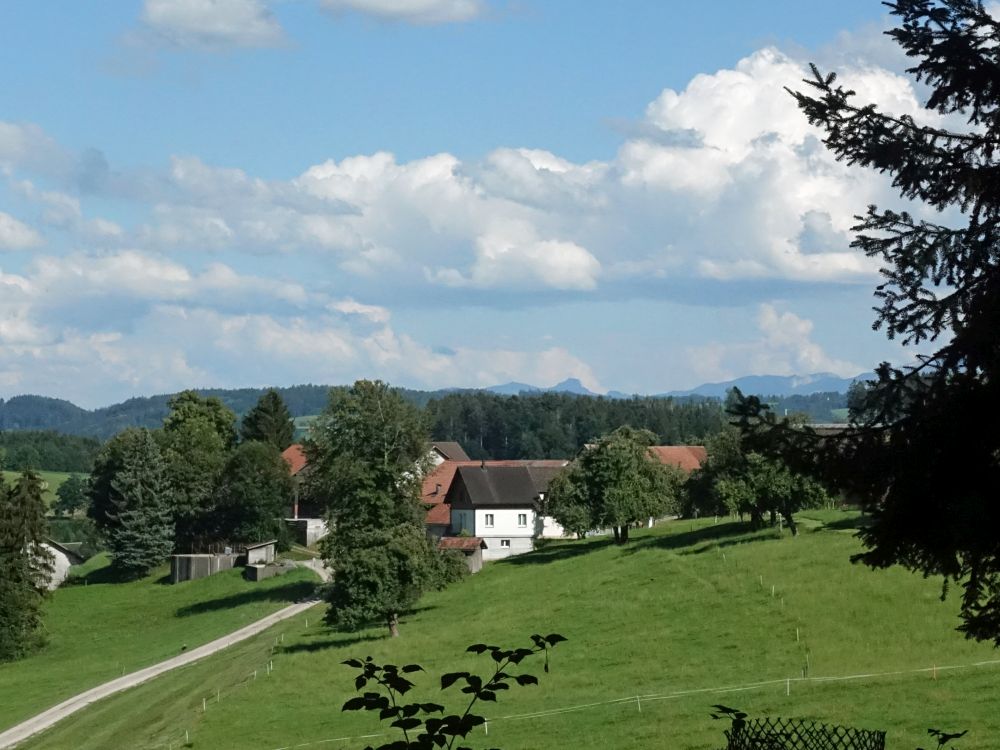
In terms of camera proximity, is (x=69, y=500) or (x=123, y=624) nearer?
(x=123, y=624)

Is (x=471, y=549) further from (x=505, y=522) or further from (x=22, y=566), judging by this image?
(x=22, y=566)

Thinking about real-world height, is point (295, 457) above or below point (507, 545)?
above

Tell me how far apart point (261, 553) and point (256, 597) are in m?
12.0

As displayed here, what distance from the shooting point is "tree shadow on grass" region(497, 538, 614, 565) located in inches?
3127

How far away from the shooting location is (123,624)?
76.8 metres

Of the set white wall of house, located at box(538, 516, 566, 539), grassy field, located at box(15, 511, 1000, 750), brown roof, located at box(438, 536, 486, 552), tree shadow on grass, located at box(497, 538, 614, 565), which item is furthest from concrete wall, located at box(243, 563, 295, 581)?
white wall of house, located at box(538, 516, 566, 539)

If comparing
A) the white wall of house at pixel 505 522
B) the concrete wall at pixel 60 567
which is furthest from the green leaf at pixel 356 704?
the concrete wall at pixel 60 567

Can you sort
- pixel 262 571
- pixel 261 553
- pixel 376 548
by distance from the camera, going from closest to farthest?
pixel 376 548
pixel 262 571
pixel 261 553

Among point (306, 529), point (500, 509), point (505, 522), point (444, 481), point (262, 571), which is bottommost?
point (262, 571)

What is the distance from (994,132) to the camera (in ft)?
42.8

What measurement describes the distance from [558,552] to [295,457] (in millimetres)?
46621

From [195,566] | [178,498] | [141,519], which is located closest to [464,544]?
[195,566]

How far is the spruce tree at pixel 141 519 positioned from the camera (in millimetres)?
93000

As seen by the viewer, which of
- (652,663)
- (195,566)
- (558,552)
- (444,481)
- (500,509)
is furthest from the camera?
(444,481)
